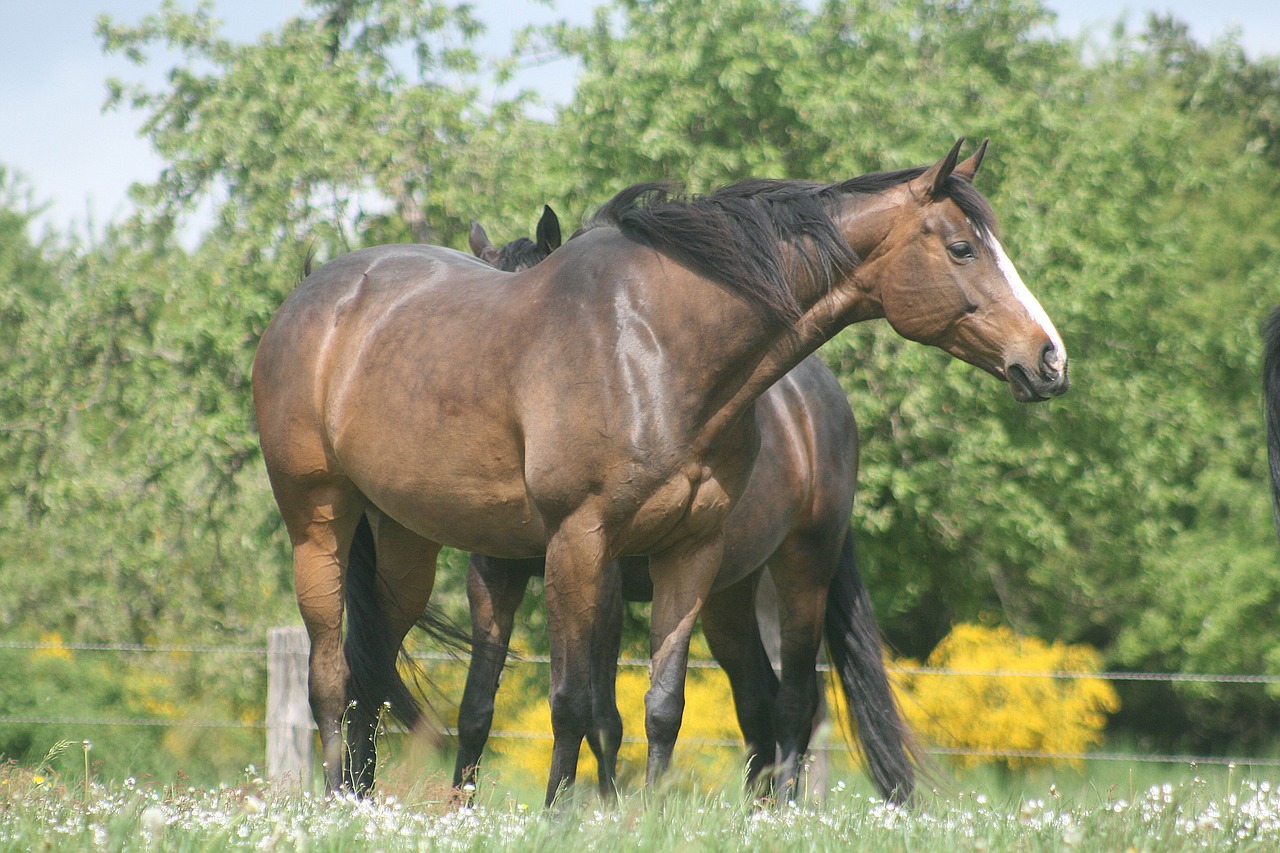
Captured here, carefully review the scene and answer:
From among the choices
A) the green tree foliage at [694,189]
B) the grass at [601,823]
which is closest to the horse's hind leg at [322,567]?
the grass at [601,823]

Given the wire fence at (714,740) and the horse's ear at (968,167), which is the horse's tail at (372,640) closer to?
the wire fence at (714,740)

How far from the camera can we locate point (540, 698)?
37.6ft

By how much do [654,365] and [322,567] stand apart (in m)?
1.71

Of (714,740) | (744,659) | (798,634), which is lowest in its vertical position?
(714,740)

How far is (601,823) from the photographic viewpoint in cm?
313

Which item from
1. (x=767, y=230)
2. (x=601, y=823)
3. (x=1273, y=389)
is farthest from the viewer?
(x=1273, y=389)

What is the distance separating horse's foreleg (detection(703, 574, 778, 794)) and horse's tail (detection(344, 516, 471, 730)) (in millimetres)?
1240

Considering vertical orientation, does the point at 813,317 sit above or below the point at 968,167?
below

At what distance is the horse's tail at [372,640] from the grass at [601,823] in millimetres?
868

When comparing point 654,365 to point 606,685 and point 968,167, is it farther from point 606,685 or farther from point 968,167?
point 606,685

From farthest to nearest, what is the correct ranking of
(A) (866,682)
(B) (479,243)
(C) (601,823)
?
(B) (479,243)
(A) (866,682)
(C) (601,823)

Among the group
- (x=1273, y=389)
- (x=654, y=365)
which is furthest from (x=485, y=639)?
(x=1273, y=389)

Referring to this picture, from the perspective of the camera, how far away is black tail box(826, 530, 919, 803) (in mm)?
5727

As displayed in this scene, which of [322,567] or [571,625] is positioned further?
[322,567]
